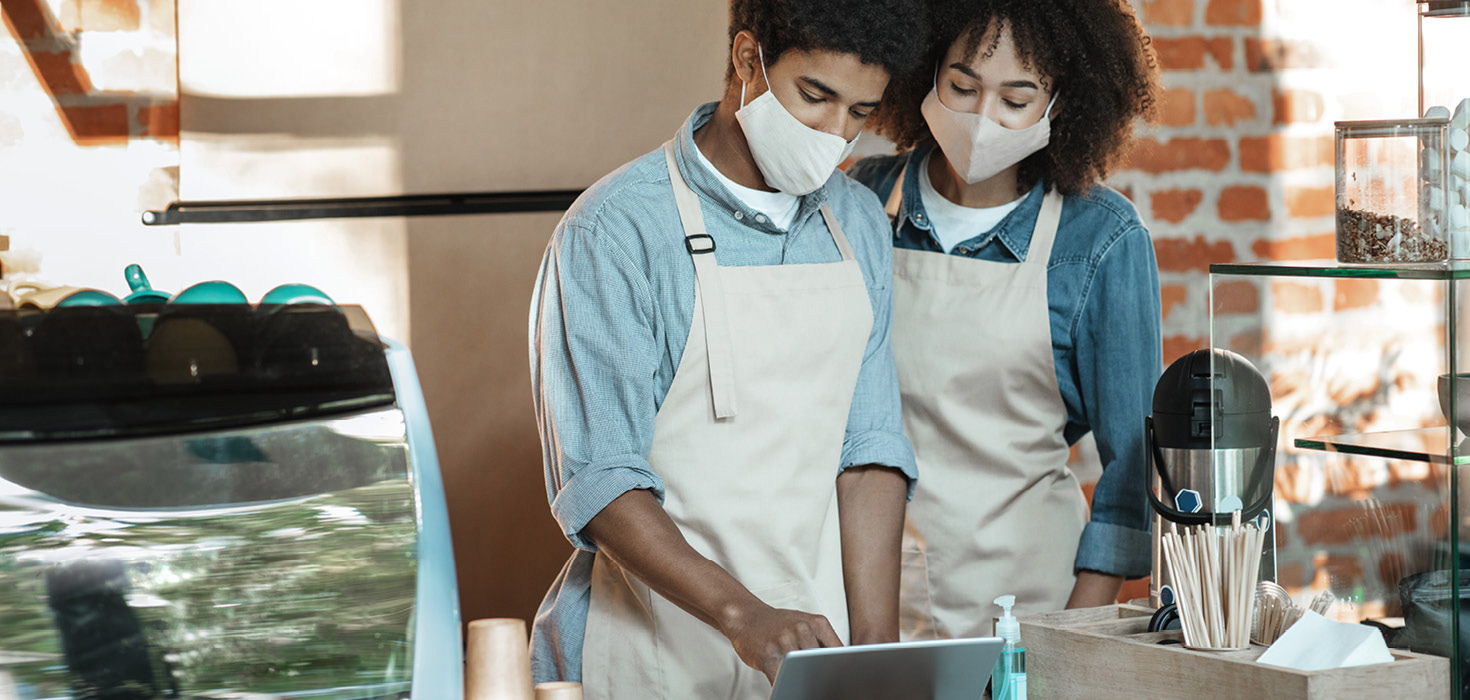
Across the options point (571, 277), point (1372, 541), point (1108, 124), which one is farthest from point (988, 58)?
point (1372, 541)

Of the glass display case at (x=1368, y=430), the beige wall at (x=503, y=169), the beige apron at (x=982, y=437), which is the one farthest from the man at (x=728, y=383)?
the beige wall at (x=503, y=169)

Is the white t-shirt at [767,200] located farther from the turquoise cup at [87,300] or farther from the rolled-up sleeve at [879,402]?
the turquoise cup at [87,300]

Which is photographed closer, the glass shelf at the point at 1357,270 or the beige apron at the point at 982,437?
the glass shelf at the point at 1357,270

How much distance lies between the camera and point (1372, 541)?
115 cm

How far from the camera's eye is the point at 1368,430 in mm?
1160

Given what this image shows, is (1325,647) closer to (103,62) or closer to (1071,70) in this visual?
(1071,70)

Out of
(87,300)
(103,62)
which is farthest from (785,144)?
(103,62)

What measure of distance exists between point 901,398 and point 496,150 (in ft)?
2.43

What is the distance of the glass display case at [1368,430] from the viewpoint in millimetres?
1092

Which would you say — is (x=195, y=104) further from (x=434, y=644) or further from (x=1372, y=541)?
(x=1372, y=541)

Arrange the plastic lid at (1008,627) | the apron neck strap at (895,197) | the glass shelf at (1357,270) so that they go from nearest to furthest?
the glass shelf at (1357,270) → the plastic lid at (1008,627) → the apron neck strap at (895,197)

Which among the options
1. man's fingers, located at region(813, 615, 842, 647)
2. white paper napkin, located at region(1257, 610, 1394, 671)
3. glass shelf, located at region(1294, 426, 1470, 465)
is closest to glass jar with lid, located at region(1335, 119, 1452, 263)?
glass shelf, located at region(1294, 426, 1470, 465)

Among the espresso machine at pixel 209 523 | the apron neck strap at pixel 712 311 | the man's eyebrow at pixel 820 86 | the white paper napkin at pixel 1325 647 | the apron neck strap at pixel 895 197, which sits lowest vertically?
the white paper napkin at pixel 1325 647

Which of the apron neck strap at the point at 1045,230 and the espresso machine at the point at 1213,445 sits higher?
the apron neck strap at the point at 1045,230
